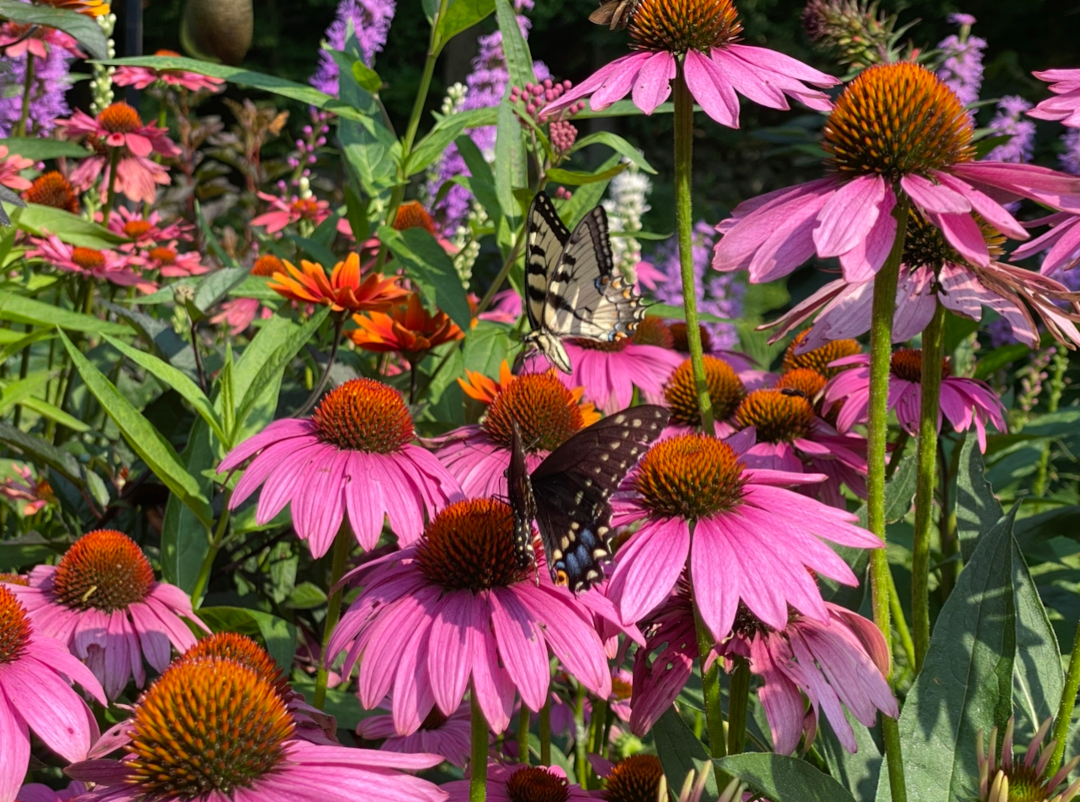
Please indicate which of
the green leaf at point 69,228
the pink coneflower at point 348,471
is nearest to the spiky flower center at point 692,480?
the pink coneflower at point 348,471

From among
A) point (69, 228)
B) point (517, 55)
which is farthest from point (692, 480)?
point (69, 228)

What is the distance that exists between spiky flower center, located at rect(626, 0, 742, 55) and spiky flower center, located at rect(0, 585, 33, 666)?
108 centimetres

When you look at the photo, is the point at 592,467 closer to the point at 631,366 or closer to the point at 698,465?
the point at 698,465

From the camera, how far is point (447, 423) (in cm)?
214

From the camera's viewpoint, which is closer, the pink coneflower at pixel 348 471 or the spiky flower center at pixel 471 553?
the spiky flower center at pixel 471 553

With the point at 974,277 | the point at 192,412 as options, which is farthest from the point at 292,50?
the point at 974,277

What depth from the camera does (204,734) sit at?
931mm

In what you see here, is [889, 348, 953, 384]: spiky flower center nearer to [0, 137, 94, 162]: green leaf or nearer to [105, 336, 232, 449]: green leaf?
[105, 336, 232, 449]: green leaf

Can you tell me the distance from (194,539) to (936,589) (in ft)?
5.47

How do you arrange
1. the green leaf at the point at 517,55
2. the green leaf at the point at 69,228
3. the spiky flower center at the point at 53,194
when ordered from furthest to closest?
1. the spiky flower center at the point at 53,194
2. the green leaf at the point at 69,228
3. the green leaf at the point at 517,55

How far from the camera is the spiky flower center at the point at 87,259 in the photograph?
257 cm

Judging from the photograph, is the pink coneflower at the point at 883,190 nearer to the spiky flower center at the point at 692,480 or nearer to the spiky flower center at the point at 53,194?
the spiky flower center at the point at 692,480

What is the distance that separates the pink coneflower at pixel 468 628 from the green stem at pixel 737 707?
19cm

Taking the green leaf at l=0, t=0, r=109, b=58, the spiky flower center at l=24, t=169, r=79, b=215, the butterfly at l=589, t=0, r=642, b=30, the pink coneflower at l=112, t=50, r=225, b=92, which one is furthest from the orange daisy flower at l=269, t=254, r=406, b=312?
the pink coneflower at l=112, t=50, r=225, b=92
